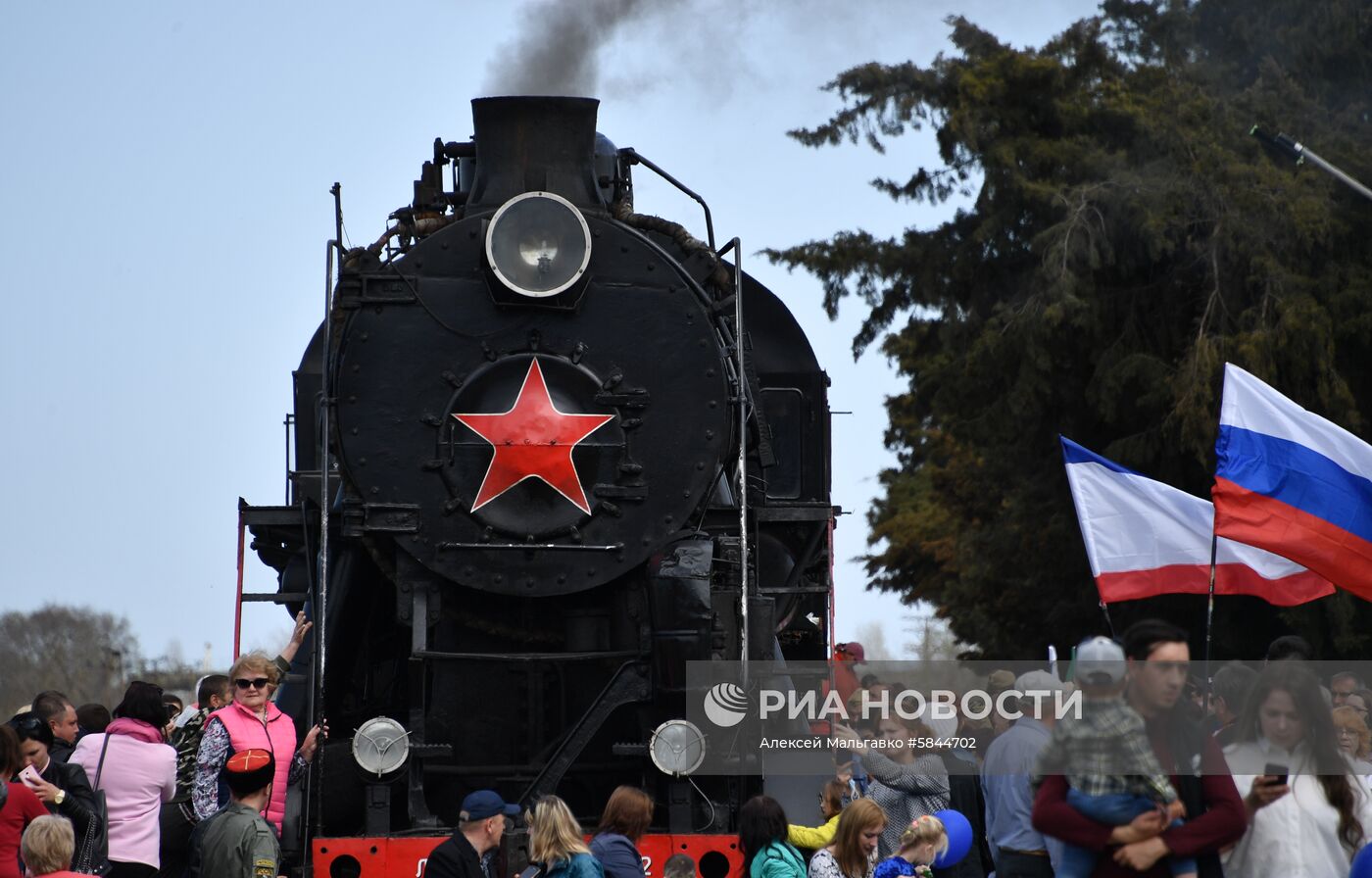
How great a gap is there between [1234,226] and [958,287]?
14.5ft

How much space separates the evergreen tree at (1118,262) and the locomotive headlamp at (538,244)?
12065mm

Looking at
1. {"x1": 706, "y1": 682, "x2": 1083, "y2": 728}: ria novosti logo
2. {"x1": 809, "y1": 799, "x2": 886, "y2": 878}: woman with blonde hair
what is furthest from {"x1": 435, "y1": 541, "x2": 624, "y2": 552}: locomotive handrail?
{"x1": 809, "y1": 799, "x2": 886, "y2": 878}: woman with blonde hair

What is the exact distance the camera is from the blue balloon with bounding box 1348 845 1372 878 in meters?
5.14

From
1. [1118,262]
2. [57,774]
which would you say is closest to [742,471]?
[57,774]

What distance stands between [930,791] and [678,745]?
139cm

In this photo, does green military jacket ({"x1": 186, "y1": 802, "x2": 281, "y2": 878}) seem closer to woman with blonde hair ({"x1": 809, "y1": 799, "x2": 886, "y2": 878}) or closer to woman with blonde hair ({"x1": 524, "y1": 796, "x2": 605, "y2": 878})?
woman with blonde hair ({"x1": 524, "y1": 796, "x2": 605, "y2": 878})

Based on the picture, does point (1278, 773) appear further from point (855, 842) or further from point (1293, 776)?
point (855, 842)

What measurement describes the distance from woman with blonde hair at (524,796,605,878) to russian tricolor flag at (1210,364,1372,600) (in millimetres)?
4063

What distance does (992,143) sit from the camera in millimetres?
23688

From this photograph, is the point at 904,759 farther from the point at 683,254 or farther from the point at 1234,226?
the point at 1234,226

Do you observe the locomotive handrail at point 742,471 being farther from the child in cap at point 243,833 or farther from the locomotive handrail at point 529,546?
the child in cap at point 243,833

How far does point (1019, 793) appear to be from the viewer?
295 inches

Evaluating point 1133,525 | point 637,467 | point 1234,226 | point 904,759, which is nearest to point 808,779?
point 904,759

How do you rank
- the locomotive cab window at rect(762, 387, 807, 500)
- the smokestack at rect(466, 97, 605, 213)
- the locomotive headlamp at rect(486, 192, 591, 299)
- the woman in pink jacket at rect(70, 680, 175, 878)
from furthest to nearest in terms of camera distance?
the locomotive cab window at rect(762, 387, 807, 500) < the smokestack at rect(466, 97, 605, 213) < the locomotive headlamp at rect(486, 192, 591, 299) < the woman in pink jacket at rect(70, 680, 175, 878)
